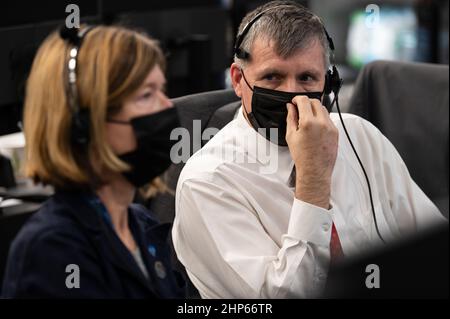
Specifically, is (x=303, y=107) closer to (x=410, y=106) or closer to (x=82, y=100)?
(x=82, y=100)

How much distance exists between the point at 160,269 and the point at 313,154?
0.44 m

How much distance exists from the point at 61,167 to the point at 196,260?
518 mm

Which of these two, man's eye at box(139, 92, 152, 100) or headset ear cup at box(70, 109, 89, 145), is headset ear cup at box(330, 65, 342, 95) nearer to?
man's eye at box(139, 92, 152, 100)

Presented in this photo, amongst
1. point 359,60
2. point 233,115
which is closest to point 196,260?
point 233,115

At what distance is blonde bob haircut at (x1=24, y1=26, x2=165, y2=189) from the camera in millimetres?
1206

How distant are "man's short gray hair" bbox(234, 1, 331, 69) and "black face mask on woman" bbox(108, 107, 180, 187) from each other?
0.45 m

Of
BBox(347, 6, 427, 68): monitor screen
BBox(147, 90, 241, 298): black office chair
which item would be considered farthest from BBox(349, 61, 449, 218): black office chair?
BBox(347, 6, 427, 68): monitor screen

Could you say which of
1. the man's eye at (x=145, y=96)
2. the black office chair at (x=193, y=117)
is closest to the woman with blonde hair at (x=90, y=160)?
the man's eye at (x=145, y=96)

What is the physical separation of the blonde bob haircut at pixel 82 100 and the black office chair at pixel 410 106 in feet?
4.34

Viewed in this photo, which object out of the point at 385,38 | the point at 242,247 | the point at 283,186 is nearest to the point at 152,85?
the point at 242,247

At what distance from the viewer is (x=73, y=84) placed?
1196 mm

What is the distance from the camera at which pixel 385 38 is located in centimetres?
→ 655

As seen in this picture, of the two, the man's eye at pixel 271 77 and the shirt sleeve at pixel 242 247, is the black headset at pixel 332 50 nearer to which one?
the man's eye at pixel 271 77


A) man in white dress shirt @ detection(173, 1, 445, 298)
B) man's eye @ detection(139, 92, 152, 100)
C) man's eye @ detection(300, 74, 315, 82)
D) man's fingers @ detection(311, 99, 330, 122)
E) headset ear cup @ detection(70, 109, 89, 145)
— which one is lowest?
man in white dress shirt @ detection(173, 1, 445, 298)
